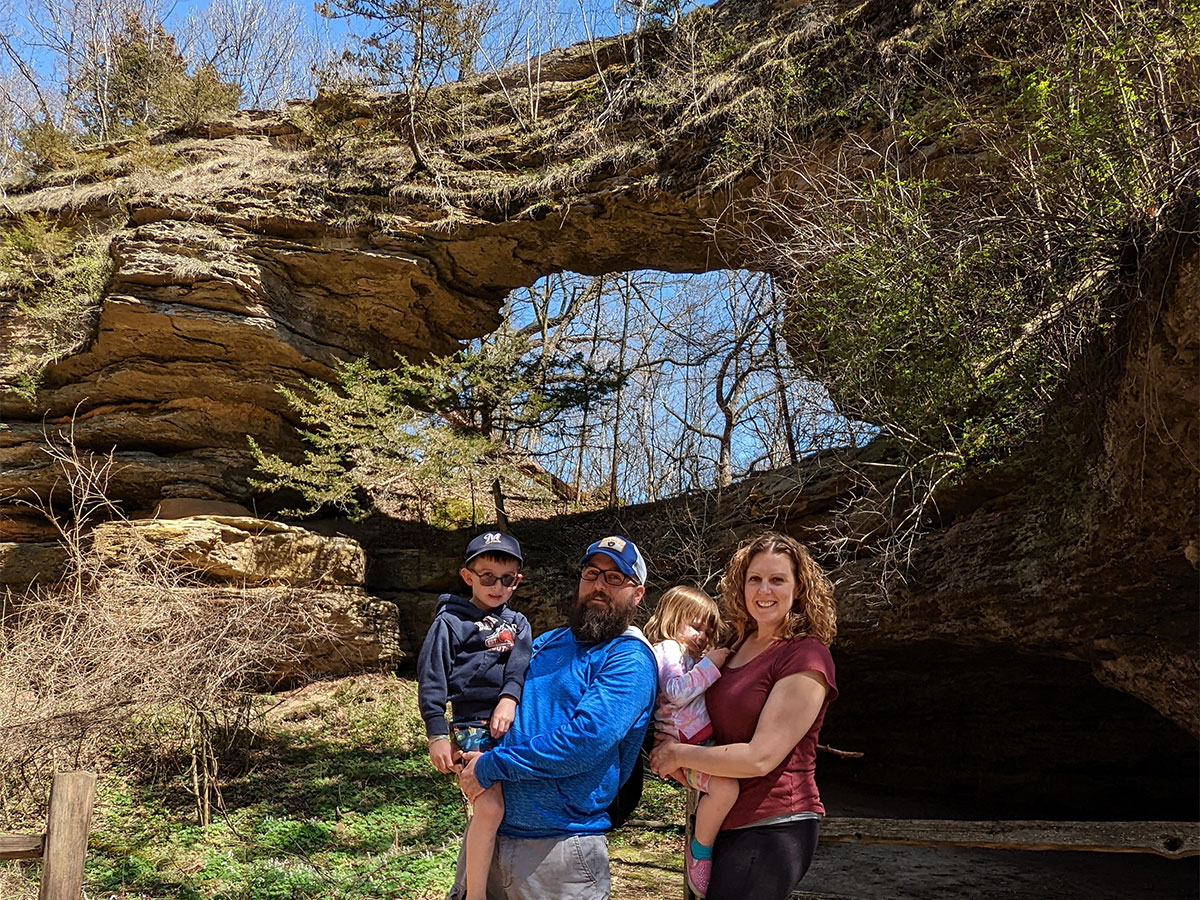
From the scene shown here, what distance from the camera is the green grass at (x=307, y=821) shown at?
684cm

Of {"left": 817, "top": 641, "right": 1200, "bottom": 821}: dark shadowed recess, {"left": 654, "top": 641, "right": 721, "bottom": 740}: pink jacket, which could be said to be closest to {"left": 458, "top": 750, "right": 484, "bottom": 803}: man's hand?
{"left": 654, "top": 641, "right": 721, "bottom": 740}: pink jacket

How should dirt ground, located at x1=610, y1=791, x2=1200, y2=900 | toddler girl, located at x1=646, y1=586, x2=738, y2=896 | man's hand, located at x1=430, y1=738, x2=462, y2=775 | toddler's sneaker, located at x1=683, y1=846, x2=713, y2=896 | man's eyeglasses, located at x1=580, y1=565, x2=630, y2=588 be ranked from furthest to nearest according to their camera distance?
dirt ground, located at x1=610, y1=791, x2=1200, y2=900, man's hand, located at x1=430, y1=738, x2=462, y2=775, man's eyeglasses, located at x1=580, y1=565, x2=630, y2=588, toddler's sneaker, located at x1=683, y1=846, x2=713, y2=896, toddler girl, located at x1=646, y1=586, x2=738, y2=896

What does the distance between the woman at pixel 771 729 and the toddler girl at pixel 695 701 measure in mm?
40

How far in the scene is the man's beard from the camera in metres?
2.88

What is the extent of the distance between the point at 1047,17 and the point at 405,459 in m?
8.79

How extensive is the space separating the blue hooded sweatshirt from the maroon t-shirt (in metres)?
0.27

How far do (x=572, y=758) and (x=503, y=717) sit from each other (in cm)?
46

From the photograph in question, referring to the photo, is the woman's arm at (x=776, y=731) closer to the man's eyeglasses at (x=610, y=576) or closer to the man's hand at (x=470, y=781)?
the man's eyeglasses at (x=610, y=576)

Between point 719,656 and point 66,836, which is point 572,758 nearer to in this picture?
point 719,656

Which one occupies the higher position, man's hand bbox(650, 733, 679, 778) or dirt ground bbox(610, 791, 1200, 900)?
man's hand bbox(650, 733, 679, 778)

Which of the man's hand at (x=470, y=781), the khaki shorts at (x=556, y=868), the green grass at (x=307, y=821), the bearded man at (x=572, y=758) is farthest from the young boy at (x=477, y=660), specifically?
the green grass at (x=307, y=821)

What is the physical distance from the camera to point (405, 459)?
1162 cm

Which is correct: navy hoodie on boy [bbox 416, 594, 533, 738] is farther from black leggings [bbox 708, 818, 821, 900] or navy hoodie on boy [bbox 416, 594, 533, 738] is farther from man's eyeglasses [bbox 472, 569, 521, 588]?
black leggings [bbox 708, 818, 821, 900]

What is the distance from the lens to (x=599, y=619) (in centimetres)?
290
